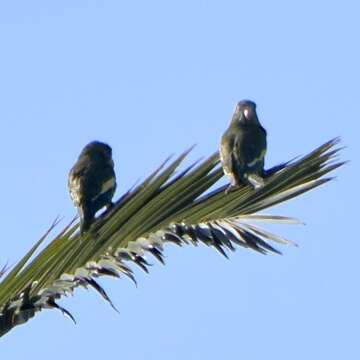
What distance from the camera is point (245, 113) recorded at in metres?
8.61

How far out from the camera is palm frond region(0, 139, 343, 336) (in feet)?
12.0

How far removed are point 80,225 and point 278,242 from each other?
0.94 meters

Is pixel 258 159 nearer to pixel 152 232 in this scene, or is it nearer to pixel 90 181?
pixel 90 181

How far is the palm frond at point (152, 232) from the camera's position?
12.0 ft

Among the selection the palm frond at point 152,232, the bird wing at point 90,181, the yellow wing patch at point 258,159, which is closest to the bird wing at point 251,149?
the yellow wing patch at point 258,159

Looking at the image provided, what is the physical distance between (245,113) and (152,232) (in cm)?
476

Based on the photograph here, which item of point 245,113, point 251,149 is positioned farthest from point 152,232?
point 245,113

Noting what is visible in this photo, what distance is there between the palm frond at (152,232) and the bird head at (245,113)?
3983 mm

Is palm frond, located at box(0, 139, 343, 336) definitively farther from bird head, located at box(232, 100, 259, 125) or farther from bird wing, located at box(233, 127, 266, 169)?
bird head, located at box(232, 100, 259, 125)

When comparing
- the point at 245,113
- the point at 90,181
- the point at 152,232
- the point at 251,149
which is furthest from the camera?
the point at 245,113

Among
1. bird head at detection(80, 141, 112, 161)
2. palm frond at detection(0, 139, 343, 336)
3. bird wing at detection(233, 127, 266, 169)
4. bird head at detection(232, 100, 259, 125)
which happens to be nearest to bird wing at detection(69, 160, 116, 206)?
bird head at detection(80, 141, 112, 161)

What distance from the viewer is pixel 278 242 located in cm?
378

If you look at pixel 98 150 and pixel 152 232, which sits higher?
pixel 98 150

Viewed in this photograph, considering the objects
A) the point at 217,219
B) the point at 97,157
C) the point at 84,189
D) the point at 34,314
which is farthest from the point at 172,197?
the point at 97,157
